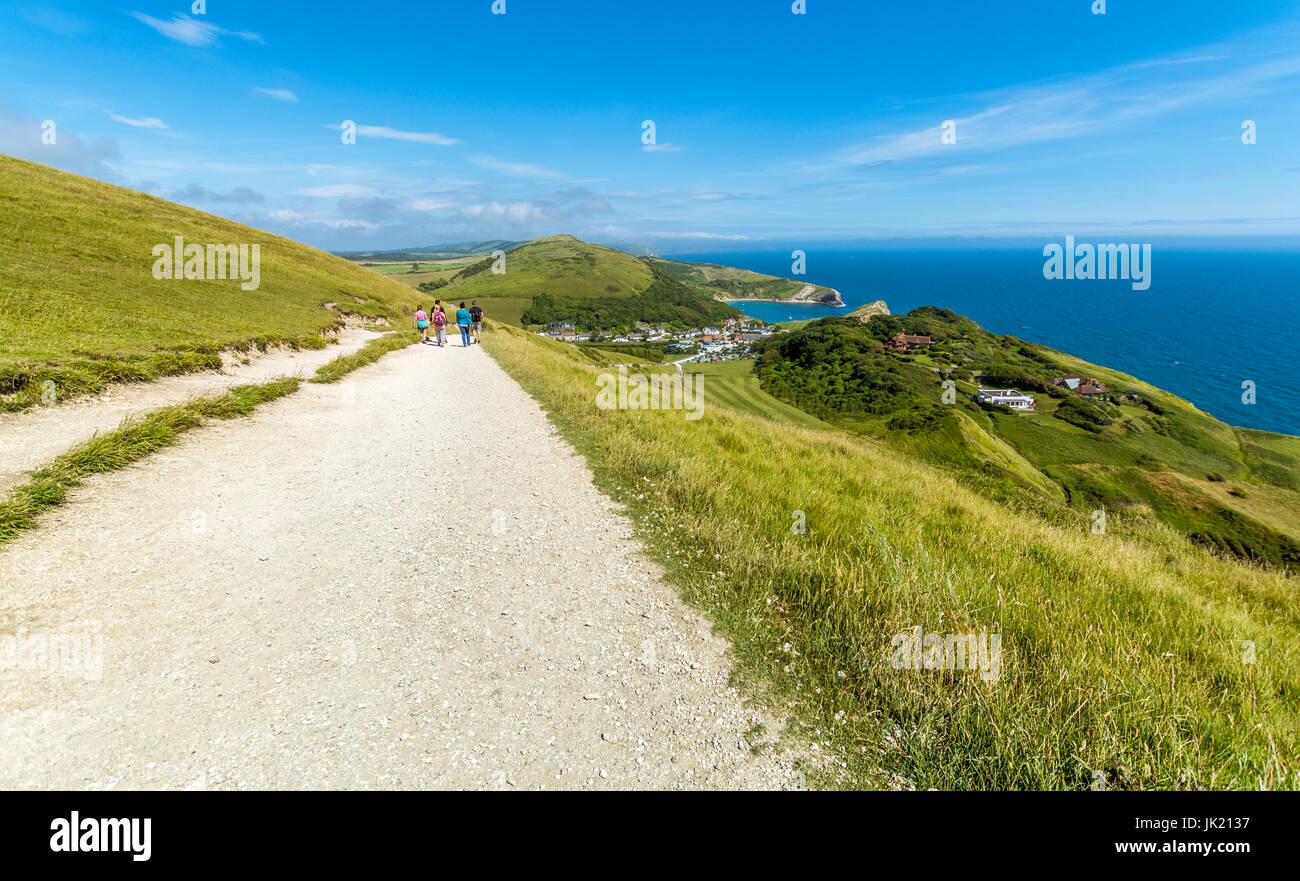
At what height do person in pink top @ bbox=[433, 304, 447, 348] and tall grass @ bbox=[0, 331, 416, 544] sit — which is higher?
person in pink top @ bbox=[433, 304, 447, 348]

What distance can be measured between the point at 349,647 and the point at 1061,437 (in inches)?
2577

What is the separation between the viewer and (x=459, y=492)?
7.93 m

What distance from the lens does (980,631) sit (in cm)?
448

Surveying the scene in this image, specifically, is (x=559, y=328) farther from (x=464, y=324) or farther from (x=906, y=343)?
(x=464, y=324)

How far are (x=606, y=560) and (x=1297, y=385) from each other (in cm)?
16189

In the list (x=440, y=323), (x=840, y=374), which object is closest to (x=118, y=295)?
(x=440, y=323)

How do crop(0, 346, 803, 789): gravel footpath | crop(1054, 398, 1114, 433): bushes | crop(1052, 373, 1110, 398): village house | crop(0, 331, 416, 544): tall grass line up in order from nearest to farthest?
crop(0, 346, 803, 789): gravel footpath → crop(0, 331, 416, 544): tall grass → crop(1054, 398, 1114, 433): bushes → crop(1052, 373, 1110, 398): village house

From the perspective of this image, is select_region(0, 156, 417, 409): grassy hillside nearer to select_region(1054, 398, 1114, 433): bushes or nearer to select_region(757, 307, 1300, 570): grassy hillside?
select_region(757, 307, 1300, 570): grassy hillside

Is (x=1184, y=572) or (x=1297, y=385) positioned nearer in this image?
(x=1184, y=572)

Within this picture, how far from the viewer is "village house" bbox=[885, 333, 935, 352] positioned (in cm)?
8606

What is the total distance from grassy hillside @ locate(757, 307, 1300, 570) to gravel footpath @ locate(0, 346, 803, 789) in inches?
625

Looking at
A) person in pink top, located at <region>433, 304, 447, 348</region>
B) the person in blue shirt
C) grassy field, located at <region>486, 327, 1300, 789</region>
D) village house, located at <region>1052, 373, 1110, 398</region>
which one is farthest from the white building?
person in pink top, located at <region>433, 304, 447, 348</region>
